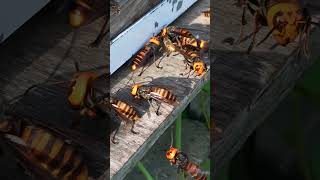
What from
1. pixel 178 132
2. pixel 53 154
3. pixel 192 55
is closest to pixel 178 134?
pixel 178 132

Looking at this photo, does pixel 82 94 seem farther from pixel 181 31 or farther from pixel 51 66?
pixel 181 31

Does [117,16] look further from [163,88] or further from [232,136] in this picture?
[232,136]

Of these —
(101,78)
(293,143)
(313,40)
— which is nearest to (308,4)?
(313,40)

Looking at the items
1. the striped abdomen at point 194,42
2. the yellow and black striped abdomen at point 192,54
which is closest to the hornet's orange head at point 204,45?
the striped abdomen at point 194,42

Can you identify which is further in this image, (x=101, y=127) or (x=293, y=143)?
(x=293, y=143)

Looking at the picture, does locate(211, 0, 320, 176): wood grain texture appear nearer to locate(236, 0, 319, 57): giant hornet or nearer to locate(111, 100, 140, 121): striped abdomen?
locate(236, 0, 319, 57): giant hornet

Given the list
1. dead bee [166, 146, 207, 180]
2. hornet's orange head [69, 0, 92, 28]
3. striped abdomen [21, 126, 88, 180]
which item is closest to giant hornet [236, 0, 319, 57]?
dead bee [166, 146, 207, 180]

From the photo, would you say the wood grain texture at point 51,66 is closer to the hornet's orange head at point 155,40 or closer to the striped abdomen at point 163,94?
the striped abdomen at point 163,94
